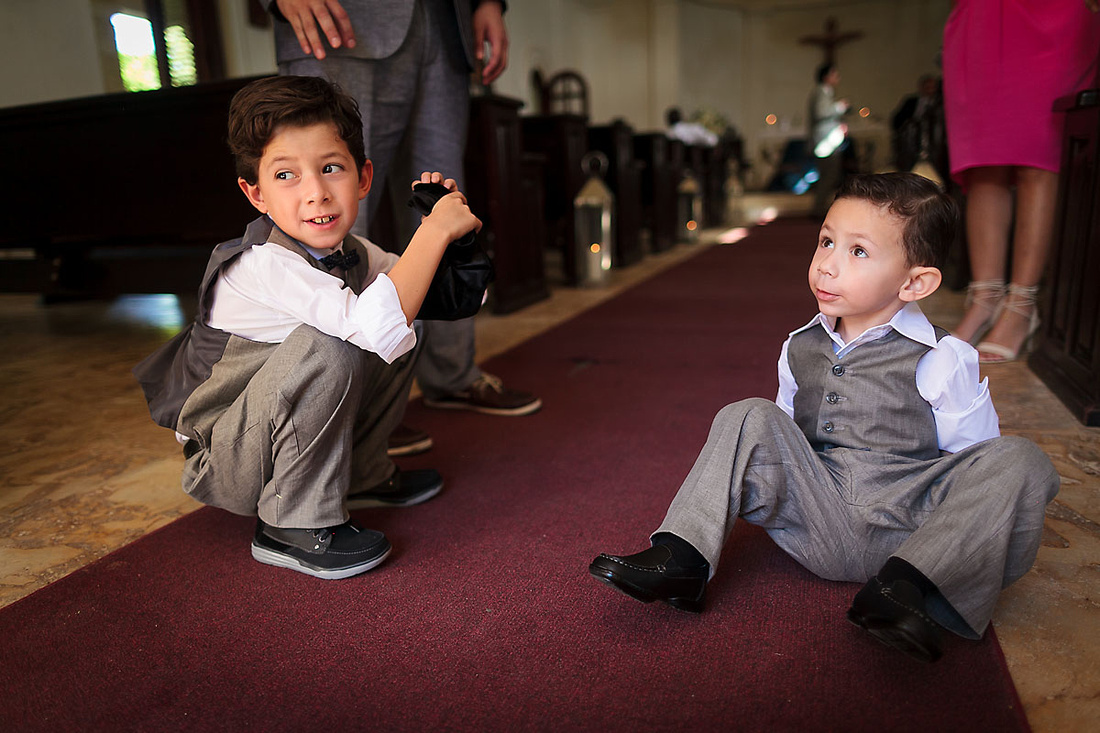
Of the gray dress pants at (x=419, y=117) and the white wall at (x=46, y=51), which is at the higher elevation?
the white wall at (x=46, y=51)

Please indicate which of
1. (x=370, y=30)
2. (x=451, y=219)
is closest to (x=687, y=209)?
(x=370, y=30)

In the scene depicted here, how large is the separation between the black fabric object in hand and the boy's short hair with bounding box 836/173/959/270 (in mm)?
543

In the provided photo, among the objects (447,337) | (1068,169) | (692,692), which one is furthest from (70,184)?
(1068,169)

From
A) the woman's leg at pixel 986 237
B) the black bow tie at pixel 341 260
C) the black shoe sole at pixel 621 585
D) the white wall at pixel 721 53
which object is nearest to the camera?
the black shoe sole at pixel 621 585

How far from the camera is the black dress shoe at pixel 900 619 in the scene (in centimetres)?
77

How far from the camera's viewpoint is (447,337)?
6.05ft

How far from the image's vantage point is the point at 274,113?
106 cm

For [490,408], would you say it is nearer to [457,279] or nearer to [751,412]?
[457,279]

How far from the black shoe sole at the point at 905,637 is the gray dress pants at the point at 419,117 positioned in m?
1.15

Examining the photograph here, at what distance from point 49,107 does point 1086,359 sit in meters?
3.26

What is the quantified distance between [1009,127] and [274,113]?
6.17ft

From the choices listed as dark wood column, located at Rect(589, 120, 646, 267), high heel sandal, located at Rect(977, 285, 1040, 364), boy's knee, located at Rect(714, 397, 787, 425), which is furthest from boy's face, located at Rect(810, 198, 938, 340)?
dark wood column, located at Rect(589, 120, 646, 267)

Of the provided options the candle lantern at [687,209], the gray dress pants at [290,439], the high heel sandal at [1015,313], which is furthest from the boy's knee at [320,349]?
the candle lantern at [687,209]

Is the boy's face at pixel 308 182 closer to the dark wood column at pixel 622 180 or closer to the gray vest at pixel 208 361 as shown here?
the gray vest at pixel 208 361
